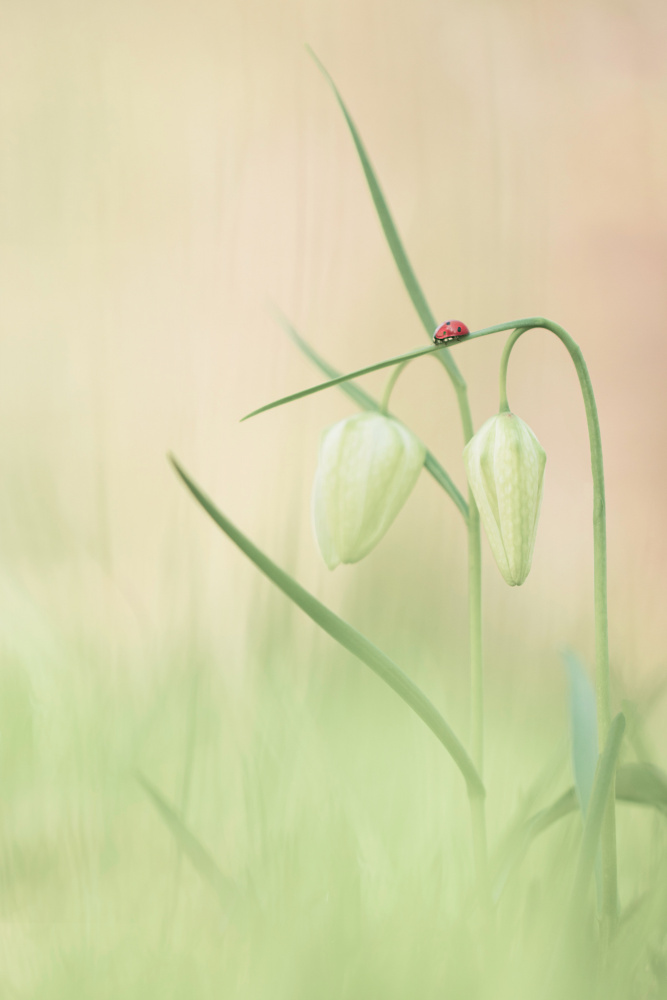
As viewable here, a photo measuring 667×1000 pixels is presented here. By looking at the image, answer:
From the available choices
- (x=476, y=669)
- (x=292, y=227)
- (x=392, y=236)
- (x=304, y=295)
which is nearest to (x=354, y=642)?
(x=476, y=669)

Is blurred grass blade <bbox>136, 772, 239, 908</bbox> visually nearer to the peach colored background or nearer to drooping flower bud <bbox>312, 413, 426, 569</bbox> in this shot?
drooping flower bud <bbox>312, 413, 426, 569</bbox>

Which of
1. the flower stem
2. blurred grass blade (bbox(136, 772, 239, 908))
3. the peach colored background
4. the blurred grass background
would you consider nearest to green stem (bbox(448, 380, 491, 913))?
the flower stem

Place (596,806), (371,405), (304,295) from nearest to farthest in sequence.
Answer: (596,806), (371,405), (304,295)

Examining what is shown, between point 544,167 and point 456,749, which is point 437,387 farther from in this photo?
point 456,749

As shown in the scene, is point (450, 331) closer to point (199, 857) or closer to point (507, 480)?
point (507, 480)

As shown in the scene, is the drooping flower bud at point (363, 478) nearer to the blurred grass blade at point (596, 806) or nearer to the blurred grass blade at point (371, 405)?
the blurred grass blade at point (371, 405)

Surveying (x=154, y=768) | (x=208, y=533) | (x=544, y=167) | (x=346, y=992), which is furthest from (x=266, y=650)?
(x=544, y=167)
